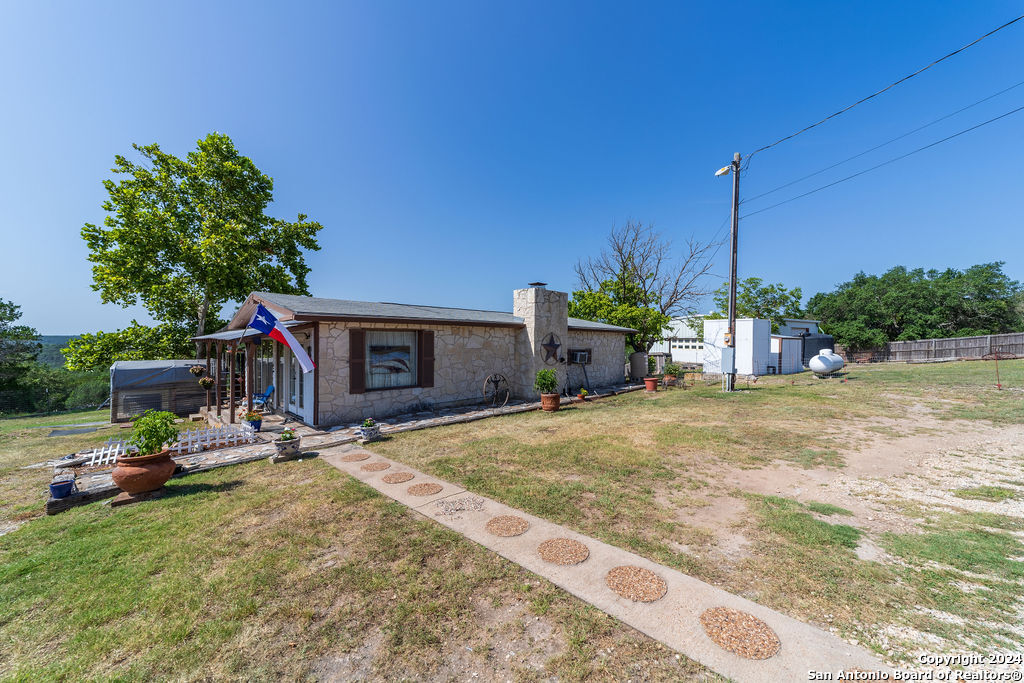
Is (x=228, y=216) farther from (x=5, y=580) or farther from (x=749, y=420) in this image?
(x=749, y=420)

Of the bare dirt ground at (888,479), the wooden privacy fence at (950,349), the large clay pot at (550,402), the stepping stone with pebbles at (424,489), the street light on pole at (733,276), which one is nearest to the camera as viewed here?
the bare dirt ground at (888,479)

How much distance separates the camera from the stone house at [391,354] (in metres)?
8.79

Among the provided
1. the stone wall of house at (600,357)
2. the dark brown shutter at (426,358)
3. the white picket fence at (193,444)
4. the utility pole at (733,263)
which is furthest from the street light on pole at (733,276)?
the white picket fence at (193,444)

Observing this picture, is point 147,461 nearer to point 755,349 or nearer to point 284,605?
point 284,605

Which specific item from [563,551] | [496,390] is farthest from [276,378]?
[563,551]

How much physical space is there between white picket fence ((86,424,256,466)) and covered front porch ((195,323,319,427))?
148 centimetres

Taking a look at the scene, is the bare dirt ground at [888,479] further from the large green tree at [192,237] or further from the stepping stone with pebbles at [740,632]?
the large green tree at [192,237]

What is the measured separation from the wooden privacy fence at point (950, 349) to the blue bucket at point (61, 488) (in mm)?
33514

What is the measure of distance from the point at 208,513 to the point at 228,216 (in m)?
19.7

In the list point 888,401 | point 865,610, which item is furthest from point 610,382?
point 865,610

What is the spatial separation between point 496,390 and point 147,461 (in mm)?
8241

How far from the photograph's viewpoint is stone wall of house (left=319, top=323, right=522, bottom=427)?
345 inches

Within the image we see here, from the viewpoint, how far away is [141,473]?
15.6 feet

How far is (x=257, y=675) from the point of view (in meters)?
2.15
